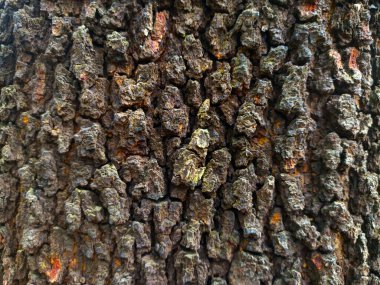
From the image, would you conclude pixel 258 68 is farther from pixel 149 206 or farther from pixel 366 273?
pixel 366 273

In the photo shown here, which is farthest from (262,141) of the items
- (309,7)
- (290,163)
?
(309,7)

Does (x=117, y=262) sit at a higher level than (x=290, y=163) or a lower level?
lower

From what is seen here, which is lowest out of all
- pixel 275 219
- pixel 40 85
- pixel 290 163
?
pixel 275 219

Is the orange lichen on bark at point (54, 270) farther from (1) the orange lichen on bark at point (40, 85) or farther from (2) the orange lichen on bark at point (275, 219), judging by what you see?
(2) the orange lichen on bark at point (275, 219)

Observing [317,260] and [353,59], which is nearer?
[317,260]

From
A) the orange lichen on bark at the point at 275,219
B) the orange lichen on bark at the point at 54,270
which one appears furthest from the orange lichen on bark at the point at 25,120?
the orange lichen on bark at the point at 275,219

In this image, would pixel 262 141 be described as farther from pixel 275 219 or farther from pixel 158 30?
pixel 158 30

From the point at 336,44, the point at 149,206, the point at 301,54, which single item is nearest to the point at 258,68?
the point at 301,54
